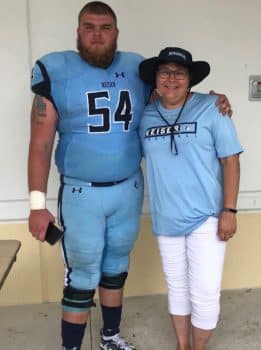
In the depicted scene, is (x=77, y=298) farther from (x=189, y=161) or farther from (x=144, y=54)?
(x=144, y=54)

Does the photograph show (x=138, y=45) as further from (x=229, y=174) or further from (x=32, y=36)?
(x=229, y=174)

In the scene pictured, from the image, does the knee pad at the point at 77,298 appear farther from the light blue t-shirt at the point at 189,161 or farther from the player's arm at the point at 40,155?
the light blue t-shirt at the point at 189,161

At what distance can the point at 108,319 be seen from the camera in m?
2.62

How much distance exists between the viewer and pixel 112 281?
2518 mm

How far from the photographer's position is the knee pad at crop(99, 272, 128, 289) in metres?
2.51

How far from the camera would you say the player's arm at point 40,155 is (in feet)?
7.33

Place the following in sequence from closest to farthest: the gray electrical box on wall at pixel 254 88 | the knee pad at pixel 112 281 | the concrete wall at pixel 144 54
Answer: the knee pad at pixel 112 281, the concrete wall at pixel 144 54, the gray electrical box on wall at pixel 254 88

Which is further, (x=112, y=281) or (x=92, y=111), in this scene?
(x=112, y=281)

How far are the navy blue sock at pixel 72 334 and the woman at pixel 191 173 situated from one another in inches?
20.9

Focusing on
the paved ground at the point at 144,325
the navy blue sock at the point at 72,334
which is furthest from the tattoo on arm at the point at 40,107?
the paved ground at the point at 144,325

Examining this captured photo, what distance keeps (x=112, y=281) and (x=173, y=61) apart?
1.07 metres

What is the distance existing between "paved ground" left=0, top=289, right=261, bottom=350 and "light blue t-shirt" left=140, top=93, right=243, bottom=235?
846mm

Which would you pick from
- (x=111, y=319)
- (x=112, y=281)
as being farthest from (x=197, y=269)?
(x=111, y=319)

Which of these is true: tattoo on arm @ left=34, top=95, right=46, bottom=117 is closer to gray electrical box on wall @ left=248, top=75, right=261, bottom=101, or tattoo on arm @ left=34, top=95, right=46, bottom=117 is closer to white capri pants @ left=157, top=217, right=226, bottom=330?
white capri pants @ left=157, top=217, right=226, bottom=330
